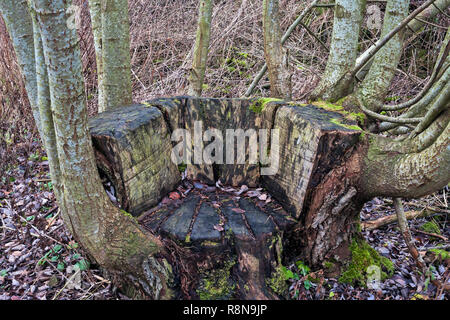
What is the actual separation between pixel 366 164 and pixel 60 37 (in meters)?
2.11

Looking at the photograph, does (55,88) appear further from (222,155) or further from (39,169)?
(39,169)

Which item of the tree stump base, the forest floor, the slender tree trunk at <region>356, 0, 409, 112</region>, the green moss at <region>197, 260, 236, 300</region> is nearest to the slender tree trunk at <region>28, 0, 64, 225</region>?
the tree stump base

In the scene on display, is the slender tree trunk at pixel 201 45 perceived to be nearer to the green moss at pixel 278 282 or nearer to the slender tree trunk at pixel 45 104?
the slender tree trunk at pixel 45 104

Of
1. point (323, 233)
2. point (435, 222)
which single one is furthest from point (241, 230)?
point (435, 222)

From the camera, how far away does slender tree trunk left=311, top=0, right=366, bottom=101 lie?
9.11 feet

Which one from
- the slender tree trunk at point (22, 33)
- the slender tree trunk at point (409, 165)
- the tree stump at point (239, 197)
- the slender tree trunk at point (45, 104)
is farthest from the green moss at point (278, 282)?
the slender tree trunk at point (22, 33)

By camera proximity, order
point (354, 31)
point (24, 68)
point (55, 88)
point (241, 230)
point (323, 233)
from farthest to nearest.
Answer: point (354, 31), point (323, 233), point (241, 230), point (24, 68), point (55, 88)

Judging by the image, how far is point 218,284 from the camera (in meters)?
2.19

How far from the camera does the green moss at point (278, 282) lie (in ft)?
7.51

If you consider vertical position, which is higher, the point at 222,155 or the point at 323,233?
the point at 222,155

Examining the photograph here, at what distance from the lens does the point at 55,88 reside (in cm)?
168

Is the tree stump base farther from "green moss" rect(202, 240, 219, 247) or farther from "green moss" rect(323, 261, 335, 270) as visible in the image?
"green moss" rect(323, 261, 335, 270)

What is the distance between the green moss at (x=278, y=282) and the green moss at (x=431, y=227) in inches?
72.1
